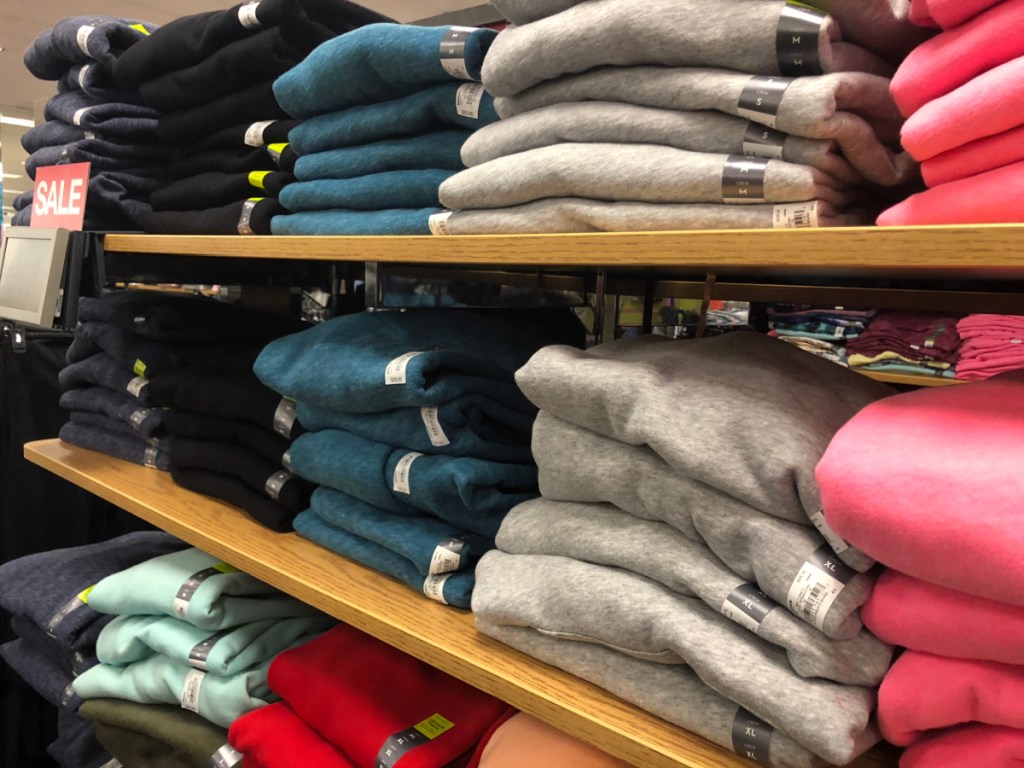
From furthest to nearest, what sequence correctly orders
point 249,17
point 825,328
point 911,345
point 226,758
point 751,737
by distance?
point 825,328, point 911,345, point 249,17, point 226,758, point 751,737

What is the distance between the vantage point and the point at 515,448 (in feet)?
3.01

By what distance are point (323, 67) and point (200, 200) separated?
0.46m

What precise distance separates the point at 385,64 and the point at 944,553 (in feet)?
2.61

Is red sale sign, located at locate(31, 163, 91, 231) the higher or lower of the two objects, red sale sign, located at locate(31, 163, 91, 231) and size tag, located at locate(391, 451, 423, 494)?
the higher

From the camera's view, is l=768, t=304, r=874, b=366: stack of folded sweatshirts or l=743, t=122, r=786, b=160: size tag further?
l=768, t=304, r=874, b=366: stack of folded sweatshirts

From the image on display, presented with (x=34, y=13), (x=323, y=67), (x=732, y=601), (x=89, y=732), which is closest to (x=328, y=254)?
(x=323, y=67)

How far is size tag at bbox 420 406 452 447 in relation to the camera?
34.2 inches

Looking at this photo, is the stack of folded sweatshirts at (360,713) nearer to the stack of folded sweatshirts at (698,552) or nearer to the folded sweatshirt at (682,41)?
the stack of folded sweatshirts at (698,552)

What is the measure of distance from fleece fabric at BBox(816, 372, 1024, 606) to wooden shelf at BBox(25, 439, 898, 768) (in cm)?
23

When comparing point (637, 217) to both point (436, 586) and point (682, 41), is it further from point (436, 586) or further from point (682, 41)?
point (436, 586)

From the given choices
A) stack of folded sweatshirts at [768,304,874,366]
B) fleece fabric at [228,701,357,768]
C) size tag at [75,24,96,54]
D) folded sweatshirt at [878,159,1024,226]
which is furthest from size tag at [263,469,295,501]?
stack of folded sweatshirts at [768,304,874,366]

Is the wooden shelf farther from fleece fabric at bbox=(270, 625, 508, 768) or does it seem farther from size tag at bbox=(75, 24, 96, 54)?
size tag at bbox=(75, 24, 96, 54)

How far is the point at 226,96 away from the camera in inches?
49.1

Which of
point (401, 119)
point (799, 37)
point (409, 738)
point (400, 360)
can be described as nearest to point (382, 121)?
point (401, 119)
